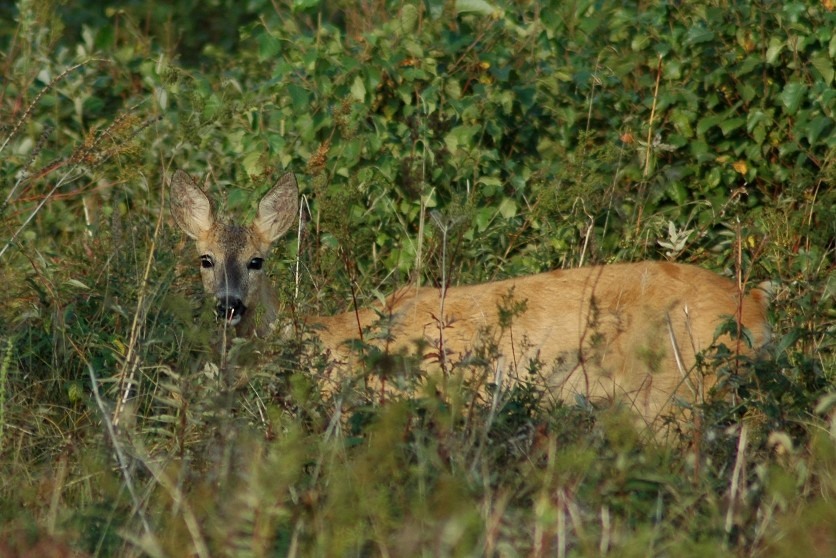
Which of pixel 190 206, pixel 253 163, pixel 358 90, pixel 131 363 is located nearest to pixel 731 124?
pixel 358 90

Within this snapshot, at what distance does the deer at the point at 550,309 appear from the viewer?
5.52 metres

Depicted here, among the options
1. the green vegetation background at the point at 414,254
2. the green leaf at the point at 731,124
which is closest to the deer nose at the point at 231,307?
the green vegetation background at the point at 414,254

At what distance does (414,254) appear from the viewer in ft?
22.0

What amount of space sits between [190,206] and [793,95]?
300 centimetres

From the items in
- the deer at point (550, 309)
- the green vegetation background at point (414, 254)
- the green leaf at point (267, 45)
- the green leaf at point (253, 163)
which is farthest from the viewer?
the green leaf at point (253, 163)

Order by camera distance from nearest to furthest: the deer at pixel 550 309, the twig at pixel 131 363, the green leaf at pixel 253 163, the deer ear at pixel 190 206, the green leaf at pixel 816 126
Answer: the twig at pixel 131 363 → the deer at pixel 550 309 → the green leaf at pixel 816 126 → the deer ear at pixel 190 206 → the green leaf at pixel 253 163

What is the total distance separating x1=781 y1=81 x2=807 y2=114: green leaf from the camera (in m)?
6.37

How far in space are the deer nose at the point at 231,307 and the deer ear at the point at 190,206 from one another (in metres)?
0.53

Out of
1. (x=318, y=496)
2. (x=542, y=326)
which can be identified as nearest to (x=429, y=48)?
(x=542, y=326)

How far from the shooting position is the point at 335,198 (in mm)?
5172

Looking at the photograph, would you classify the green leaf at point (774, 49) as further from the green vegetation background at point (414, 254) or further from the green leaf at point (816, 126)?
the green leaf at point (816, 126)

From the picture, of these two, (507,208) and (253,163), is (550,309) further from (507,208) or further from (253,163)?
(253,163)

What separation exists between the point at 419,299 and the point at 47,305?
5.39 feet

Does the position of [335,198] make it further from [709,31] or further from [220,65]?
[220,65]
